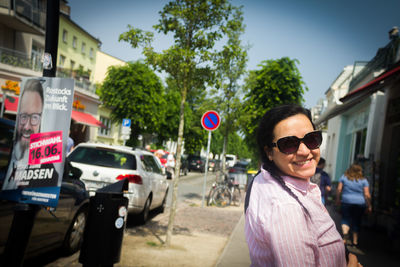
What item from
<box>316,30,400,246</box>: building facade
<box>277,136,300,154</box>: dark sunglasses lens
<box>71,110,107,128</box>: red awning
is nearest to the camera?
<box>277,136,300,154</box>: dark sunglasses lens

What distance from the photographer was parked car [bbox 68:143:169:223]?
7.88 metres

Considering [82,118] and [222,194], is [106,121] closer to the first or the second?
[82,118]

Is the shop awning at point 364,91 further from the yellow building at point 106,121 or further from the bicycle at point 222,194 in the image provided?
the yellow building at point 106,121

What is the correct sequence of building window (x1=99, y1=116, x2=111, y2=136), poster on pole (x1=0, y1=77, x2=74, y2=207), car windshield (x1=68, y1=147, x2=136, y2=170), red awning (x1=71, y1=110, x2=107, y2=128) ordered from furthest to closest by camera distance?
1. building window (x1=99, y1=116, x2=111, y2=136)
2. red awning (x1=71, y1=110, x2=107, y2=128)
3. car windshield (x1=68, y1=147, x2=136, y2=170)
4. poster on pole (x1=0, y1=77, x2=74, y2=207)

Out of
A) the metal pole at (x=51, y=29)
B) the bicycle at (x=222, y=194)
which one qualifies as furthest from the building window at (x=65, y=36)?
the metal pole at (x=51, y=29)

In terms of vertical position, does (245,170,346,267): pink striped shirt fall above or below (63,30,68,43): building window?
below

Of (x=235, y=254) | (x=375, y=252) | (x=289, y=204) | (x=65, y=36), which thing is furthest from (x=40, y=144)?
(x=65, y=36)

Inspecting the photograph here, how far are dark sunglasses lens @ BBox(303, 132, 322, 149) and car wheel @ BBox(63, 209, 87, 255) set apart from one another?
15.8 ft

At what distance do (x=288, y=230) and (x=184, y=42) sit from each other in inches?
232

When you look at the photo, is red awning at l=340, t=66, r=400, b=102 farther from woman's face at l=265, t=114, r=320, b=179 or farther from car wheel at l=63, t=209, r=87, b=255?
woman's face at l=265, t=114, r=320, b=179

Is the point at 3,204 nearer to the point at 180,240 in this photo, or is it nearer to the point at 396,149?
the point at 180,240

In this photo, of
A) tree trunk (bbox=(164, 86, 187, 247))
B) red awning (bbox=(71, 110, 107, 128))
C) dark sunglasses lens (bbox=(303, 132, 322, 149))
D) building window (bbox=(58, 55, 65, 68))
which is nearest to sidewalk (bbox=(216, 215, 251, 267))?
tree trunk (bbox=(164, 86, 187, 247))

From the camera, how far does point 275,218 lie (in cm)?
132

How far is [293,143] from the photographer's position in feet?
5.41
